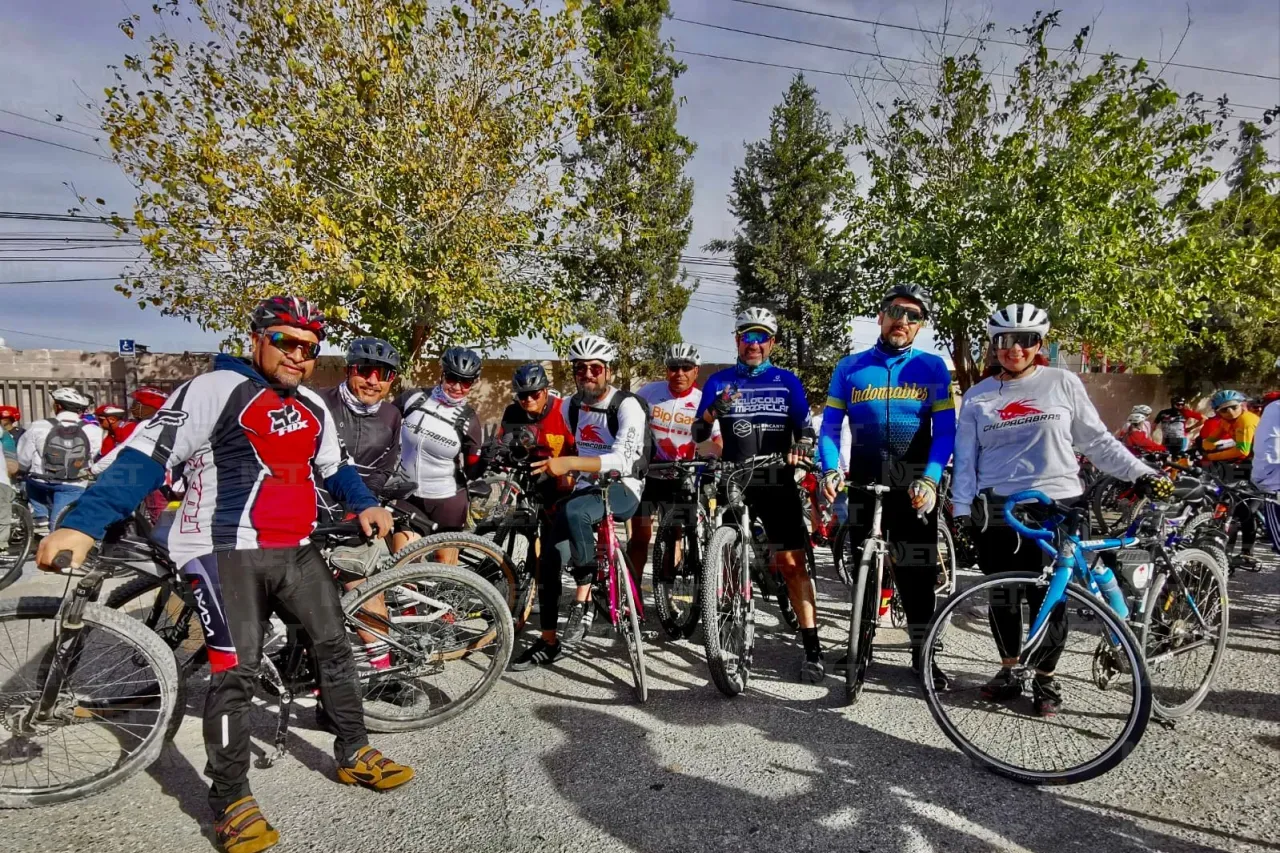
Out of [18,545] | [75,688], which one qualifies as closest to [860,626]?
[75,688]

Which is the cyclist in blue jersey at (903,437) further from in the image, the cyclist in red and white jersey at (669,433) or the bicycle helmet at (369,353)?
the bicycle helmet at (369,353)

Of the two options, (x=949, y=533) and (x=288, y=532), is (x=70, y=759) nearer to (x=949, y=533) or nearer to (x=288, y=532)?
(x=288, y=532)

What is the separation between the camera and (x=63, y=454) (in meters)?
7.45

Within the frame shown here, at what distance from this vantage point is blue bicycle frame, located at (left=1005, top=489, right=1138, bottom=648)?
10.1 feet

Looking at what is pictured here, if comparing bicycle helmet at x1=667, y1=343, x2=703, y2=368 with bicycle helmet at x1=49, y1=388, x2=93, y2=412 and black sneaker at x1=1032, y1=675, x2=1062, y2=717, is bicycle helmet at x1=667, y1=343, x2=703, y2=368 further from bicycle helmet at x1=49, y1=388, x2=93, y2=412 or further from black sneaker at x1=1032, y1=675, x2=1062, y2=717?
bicycle helmet at x1=49, y1=388, x2=93, y2=412

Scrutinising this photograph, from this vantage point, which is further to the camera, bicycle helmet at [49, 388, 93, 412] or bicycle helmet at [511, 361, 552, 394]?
bicycle helmet at [49, 388, 93, 412]

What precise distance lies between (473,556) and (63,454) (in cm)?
633

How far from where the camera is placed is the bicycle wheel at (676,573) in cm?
470

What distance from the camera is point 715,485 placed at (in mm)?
4164

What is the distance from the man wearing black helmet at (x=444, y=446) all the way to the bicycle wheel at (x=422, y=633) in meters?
0.92

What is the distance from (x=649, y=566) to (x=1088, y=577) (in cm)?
416

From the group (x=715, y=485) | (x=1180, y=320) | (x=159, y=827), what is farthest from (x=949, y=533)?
(x=1180, y=320)

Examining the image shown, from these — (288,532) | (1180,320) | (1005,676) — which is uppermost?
(1180,320)

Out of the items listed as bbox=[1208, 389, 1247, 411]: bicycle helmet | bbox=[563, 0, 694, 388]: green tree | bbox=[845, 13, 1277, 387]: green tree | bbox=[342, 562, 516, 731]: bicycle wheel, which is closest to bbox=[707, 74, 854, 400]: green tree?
bbox=[563, 0, 694, 388]: green tree
